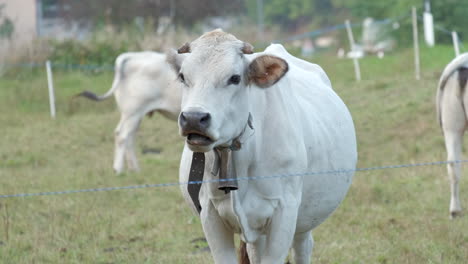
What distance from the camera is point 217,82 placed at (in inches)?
149

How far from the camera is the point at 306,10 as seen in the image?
6800 cm

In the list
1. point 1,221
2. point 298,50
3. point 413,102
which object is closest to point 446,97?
point 1,221

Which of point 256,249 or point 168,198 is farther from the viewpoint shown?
point 168,198

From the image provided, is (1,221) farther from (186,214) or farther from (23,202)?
(186,214)

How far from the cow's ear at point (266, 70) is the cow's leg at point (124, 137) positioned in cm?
755

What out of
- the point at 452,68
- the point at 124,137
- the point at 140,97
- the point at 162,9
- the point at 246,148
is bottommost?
the point at 162,9

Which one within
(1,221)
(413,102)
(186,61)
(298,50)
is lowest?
(298,50)

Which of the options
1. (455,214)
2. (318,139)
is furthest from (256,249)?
(455,214)

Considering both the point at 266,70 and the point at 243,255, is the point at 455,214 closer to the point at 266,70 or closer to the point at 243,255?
the point at 243,255

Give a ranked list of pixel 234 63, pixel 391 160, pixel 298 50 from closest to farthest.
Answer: pixel 234 63
pixel 391 160
pixel 298 50

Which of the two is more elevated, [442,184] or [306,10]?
[442,184]

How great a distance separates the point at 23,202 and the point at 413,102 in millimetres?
7407

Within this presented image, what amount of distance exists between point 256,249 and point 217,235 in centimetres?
32

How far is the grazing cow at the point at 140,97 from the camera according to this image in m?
11.8
